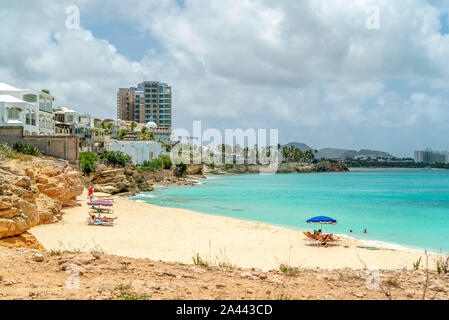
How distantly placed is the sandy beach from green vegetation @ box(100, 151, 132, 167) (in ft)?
111

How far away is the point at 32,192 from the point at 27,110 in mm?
32346

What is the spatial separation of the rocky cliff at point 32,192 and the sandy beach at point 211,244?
1130 mm

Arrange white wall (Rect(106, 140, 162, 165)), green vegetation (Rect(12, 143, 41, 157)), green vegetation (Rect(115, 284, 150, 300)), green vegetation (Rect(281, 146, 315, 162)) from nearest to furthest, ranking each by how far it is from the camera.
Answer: green vegetation (Rect(115, 284, 150, 300)), green vegetation (Rect(12, 143, 41, 157)), white wall (Rect(106, 140, 162, 165)), green vegetation (Rect(281, 146, 315, 162))

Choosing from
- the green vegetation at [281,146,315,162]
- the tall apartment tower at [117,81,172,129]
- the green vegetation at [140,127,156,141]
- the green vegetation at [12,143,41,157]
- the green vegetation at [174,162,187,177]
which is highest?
the tall apartment tower at [117,81,172,129]

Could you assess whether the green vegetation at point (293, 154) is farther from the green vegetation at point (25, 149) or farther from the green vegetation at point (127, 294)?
the green vegetation at point (127, 294)

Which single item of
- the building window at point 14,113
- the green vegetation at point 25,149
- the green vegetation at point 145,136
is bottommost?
the green vegetation at point 25,149

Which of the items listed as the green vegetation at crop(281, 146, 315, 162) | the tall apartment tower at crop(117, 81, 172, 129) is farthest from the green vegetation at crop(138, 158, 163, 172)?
the green vegetation at crop(281, 146, 315, 162)

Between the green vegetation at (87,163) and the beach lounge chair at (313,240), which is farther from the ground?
the green vegetation at (87,163)

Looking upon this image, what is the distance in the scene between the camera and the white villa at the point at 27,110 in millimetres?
37250

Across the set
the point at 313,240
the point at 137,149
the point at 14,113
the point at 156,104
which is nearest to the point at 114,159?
the point at 137,149

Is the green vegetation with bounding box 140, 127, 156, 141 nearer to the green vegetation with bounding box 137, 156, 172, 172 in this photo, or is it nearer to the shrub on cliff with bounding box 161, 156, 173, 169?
the shrub on cliff with bounding box 161, 156, 173, 169

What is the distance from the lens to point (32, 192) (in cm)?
1144

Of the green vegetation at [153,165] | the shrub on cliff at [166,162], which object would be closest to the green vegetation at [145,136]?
the shrub on cliff at [166,162]

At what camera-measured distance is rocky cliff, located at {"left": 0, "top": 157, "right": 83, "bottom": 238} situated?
30.7ft
